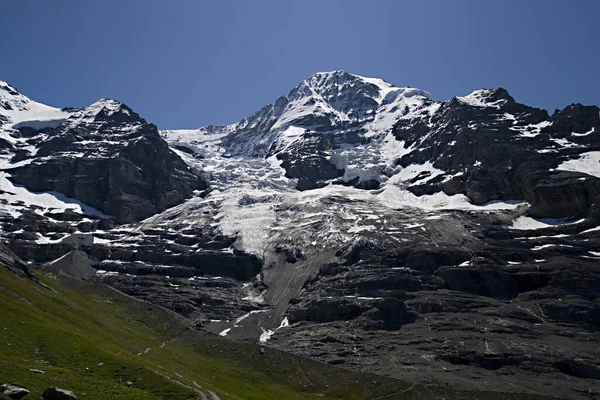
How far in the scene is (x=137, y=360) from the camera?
77500 mm

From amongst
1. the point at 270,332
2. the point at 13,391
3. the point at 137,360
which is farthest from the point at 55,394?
the point at 270,332

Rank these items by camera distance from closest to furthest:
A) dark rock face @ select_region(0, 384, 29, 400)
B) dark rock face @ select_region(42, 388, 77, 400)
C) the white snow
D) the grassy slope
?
dark rock face @ select_region(0, 384, 29, 400) < dark rock face @ select_region(42, 388, 77, 400) < the grassy slope < the white snow

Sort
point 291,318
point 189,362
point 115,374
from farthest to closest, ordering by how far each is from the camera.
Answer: point 291,318
point 189,362
point 115,374

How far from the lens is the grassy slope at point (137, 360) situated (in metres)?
54.8

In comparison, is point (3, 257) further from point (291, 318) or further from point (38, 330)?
point (291, 318)

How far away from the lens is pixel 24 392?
3872 cm

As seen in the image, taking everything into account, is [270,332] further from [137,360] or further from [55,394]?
[55,394]

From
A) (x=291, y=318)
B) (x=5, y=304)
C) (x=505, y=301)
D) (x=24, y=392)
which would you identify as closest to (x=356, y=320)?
(x=291, y=318)

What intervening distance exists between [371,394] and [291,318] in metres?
85.1

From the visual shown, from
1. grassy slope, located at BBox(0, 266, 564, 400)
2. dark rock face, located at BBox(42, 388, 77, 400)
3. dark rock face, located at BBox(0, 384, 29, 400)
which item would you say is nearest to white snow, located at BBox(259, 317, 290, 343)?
grassy slope, located at BBox(0, 266, 564, 400)

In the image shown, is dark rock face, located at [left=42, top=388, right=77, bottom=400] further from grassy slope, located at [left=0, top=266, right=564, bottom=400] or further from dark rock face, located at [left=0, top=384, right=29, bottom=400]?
dark rock face, located at [left=0, top=384, right=29, bottom=400]

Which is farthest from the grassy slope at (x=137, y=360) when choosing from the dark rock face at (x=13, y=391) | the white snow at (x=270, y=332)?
the white snow at (x=270, y=332)

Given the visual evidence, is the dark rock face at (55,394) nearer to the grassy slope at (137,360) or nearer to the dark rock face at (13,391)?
the grassy slope at (137,360)

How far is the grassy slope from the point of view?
180 feet
